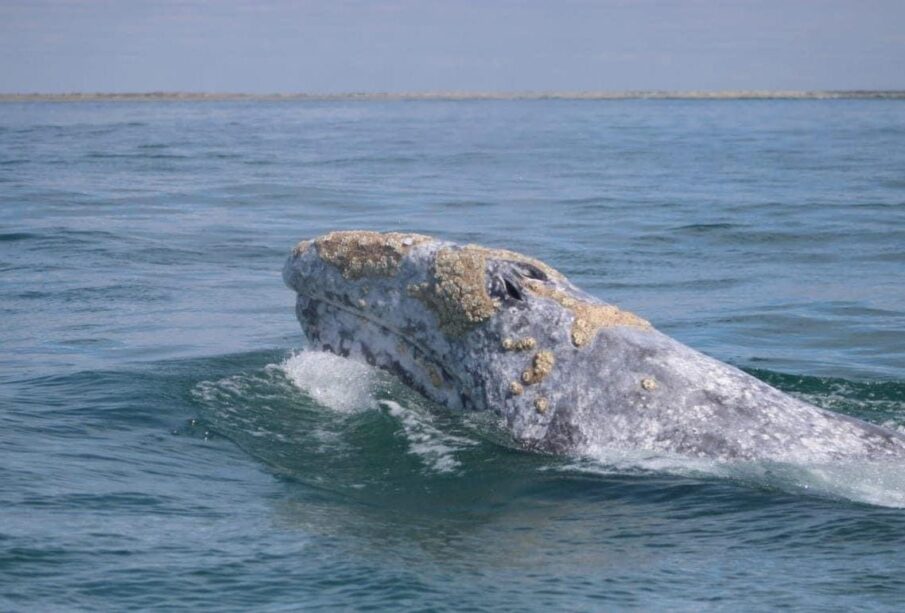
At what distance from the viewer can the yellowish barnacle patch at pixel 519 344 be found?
7535 mm

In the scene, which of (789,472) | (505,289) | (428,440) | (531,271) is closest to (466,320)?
(505,289)

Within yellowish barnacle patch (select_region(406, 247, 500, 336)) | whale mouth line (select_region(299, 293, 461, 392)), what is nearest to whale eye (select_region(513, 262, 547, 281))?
yellowish barnacle patch (select_region(406, 247, 500, 336))

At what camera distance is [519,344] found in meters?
7.55

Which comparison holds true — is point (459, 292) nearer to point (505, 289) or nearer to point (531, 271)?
point (505, 289)

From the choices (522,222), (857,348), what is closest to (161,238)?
(522,222)

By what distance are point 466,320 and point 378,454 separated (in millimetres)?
917

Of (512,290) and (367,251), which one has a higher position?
(367,251)

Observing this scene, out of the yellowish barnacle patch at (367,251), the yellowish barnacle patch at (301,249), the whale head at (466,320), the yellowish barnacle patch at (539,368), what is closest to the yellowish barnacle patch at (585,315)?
the whale head at (466,320)

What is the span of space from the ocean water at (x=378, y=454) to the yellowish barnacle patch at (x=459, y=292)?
0.57 metres

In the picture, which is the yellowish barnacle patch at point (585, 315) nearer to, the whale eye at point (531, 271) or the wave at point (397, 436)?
the whale eye at point (531, 271)

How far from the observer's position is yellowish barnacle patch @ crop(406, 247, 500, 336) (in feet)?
25.1

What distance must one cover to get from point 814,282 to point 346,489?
33.0ft

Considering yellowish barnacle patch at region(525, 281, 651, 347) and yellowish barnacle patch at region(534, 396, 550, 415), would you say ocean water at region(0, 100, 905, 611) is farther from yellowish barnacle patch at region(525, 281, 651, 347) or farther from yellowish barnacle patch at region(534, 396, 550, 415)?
yellowish barnacle patch at region(525, 281, 651, 347)

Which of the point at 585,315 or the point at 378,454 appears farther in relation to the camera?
the point at 378,454
